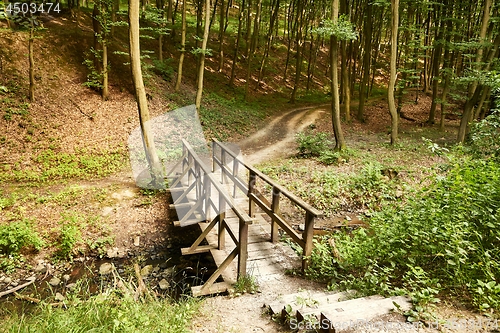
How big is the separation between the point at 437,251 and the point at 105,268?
6823 millimetres

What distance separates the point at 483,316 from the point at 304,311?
73.5 inches

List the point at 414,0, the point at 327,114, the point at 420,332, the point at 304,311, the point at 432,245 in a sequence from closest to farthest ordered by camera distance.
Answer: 1. the point at 420,332
2. the point at 304,311
3. the point at 432,245
4. the point at 414,0
5. the point at 327,114

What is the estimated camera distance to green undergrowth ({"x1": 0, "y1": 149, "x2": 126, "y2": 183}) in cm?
1046

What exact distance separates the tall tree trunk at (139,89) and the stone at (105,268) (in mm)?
3505

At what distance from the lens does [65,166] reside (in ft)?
37.0

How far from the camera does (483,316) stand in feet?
10.9

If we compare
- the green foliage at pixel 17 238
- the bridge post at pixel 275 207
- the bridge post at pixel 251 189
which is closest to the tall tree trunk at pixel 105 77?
the green foliage at pixel 17 238

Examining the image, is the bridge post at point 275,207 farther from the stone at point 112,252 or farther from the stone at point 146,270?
the stone at point 112,252

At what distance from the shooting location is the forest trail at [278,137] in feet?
46.7

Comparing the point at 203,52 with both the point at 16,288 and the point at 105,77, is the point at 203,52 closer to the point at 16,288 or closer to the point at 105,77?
the point at 105,77

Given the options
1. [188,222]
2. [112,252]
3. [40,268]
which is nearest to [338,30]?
[188,222]

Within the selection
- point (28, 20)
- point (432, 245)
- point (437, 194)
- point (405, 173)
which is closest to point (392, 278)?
point (432, 245)

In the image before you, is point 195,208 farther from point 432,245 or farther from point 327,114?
point 327,114

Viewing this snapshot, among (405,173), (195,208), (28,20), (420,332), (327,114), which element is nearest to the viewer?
(420,332)
